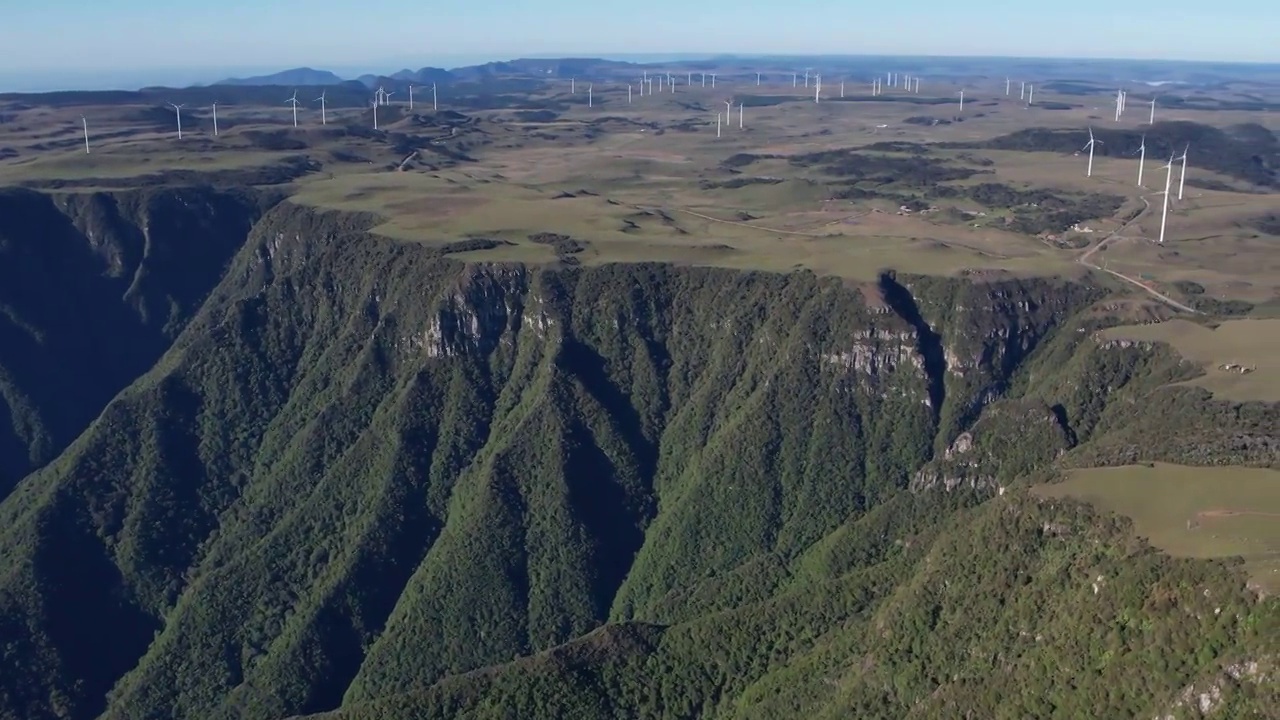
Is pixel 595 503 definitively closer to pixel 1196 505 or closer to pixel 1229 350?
pixel 1229 350

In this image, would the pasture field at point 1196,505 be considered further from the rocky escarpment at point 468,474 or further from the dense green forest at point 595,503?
the rocky escarpment at point 468,474

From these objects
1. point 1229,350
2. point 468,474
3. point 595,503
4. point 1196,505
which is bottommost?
point 595,503

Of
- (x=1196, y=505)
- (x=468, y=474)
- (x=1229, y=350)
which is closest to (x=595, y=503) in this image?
(x=468, y=474)

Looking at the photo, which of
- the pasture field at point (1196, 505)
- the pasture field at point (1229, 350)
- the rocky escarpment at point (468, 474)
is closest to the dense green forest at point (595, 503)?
the rocky escarpment at point (468, 474)

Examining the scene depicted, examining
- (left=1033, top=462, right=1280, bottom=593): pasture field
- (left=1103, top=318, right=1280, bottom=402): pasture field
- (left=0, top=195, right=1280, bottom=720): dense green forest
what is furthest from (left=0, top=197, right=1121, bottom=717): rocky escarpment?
(left=1033, top=462, right=1280, bottom=593): pasture field

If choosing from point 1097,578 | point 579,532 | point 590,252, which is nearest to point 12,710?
point 579,532

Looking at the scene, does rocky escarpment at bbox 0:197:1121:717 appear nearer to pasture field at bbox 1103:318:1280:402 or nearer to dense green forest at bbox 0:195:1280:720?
dense green forest at bbox 0:195:1280:720
